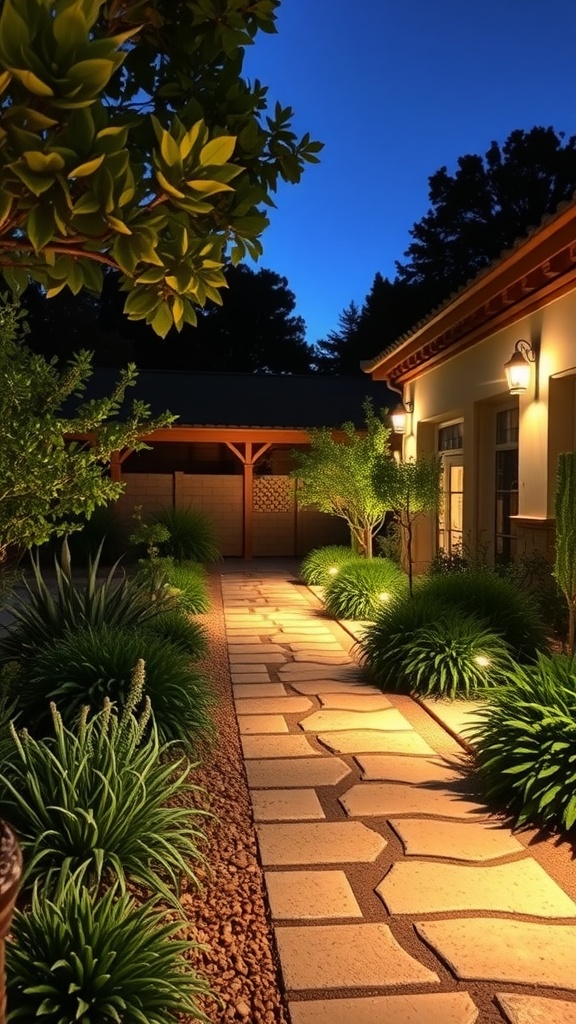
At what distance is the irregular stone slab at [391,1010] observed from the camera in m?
2.13

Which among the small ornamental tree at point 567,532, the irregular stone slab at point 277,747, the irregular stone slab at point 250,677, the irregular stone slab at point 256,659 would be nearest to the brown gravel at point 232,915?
the irregular stone slab at point 277,747

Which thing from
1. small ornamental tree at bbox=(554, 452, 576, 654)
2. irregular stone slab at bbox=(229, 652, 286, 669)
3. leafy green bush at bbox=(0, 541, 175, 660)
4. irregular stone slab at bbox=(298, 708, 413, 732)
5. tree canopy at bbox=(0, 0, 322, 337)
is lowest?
irregular stone slab at bbox=(298, 708, 413, 732)

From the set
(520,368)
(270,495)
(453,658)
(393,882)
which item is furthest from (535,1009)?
(270,495)

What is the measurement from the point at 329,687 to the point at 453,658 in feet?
3.26

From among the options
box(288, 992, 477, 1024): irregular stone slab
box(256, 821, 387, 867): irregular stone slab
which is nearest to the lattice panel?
box(256, 821, 387, 867): irregular stone slab

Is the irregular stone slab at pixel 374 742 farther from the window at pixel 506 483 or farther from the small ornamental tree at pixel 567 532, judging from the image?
the window at pixel 506 483

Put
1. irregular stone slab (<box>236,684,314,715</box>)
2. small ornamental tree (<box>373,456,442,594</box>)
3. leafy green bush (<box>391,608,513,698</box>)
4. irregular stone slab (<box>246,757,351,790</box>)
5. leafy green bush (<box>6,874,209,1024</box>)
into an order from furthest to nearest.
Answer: small ornamental tree (<box>373,456,442,594</box>) → leafy green bush (<box>391,608,513,698</box>) → irregular stone slab (<box>236,684,314,715</box>) → irregular stone slab (<box>246,757,351,790</box>) → leafy green bush (<box>6,874,209,1024</box>)

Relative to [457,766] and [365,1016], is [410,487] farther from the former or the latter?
[365,1016]

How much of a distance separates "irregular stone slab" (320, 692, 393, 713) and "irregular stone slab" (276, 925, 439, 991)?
2677 mm

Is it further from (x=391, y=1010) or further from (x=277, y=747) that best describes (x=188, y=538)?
(x=391, y=1010)

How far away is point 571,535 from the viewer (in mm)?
5035

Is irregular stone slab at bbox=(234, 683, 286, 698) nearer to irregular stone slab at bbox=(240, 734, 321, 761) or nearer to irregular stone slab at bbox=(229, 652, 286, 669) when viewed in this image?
irregular stone slab at bbox=(229, 652, 286, 669)

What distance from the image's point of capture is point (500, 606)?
6.17 m

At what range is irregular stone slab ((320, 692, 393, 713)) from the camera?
17.4 ft
